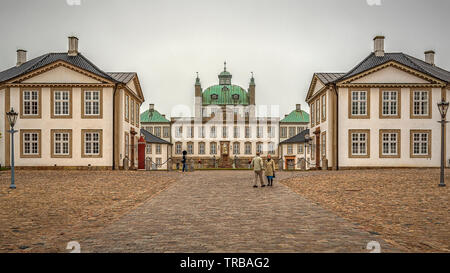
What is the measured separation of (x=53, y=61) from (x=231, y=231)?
96.9ft

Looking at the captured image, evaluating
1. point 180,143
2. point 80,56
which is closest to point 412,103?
point 80,56

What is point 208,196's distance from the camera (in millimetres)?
13688

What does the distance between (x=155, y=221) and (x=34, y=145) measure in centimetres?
2831

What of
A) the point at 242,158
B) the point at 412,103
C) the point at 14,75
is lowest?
the point at 242,158

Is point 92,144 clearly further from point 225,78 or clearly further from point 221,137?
point 225,78

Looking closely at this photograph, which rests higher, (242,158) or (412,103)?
(412,103)

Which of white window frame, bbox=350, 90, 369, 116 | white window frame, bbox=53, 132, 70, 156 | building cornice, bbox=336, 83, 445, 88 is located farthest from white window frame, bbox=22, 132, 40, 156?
white window frame, bbox=350, 90, 369, 116

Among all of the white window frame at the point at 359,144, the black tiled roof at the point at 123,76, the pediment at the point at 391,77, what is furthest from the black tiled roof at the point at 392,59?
the black tiled roof at the point at 123,76

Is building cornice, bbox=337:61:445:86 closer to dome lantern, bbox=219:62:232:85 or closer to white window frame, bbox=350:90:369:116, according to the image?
white window frame, bbox=350:90:369:116

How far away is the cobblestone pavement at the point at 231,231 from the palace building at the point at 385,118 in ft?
75.6

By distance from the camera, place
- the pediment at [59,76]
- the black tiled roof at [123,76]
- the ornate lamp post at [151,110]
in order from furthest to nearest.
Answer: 1. the ornate lamp post at [151,110]
2. the black tiled roof at [123,76]
3. the pediment at [59,76]

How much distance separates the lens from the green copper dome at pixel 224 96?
87.2 meters

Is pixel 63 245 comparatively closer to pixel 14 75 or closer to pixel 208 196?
pixel 208 196

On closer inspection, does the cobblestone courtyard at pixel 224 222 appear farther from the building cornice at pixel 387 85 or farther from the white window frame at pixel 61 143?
the building cornice at pixel 387 85
